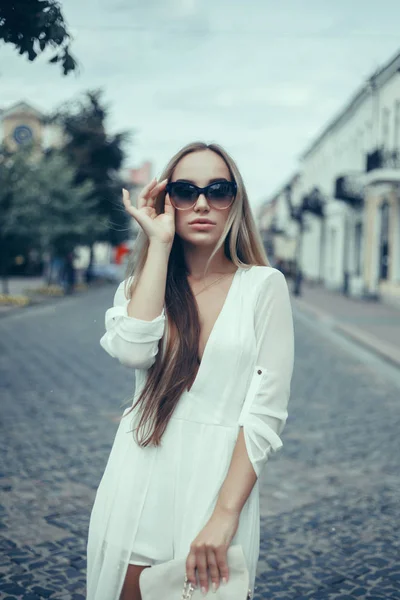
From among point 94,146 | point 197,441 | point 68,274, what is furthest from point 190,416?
point 94,146

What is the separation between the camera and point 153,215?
2.11 meters

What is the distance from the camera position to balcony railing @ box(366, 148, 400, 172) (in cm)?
2611

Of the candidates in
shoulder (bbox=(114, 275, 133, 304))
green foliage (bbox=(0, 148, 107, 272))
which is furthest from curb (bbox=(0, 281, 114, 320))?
shoulder (bbox=(114, 275, 133, 304))

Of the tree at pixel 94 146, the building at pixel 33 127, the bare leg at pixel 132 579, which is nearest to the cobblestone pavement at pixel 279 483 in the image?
the bare leg at pixel 132 579

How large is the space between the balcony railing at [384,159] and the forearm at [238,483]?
2563 centimetres

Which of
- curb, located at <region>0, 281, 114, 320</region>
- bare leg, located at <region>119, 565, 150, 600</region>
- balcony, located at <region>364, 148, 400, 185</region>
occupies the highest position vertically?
balcony, located at <region>364, 148, 400, 185</region>

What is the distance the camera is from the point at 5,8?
3.05m

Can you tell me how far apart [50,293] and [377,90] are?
16161 millimetres

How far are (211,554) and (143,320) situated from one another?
0.61m

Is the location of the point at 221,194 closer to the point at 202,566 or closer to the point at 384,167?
the point at 202,566

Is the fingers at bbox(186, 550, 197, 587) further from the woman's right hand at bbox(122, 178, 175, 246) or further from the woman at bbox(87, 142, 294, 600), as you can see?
the woman's right hand at bbox(122, 178, 175, 246)

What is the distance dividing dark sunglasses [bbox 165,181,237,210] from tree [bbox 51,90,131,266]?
125 feet

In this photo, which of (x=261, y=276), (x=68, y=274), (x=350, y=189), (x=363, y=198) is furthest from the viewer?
(x=68, y=274)

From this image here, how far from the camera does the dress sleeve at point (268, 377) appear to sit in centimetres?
188
